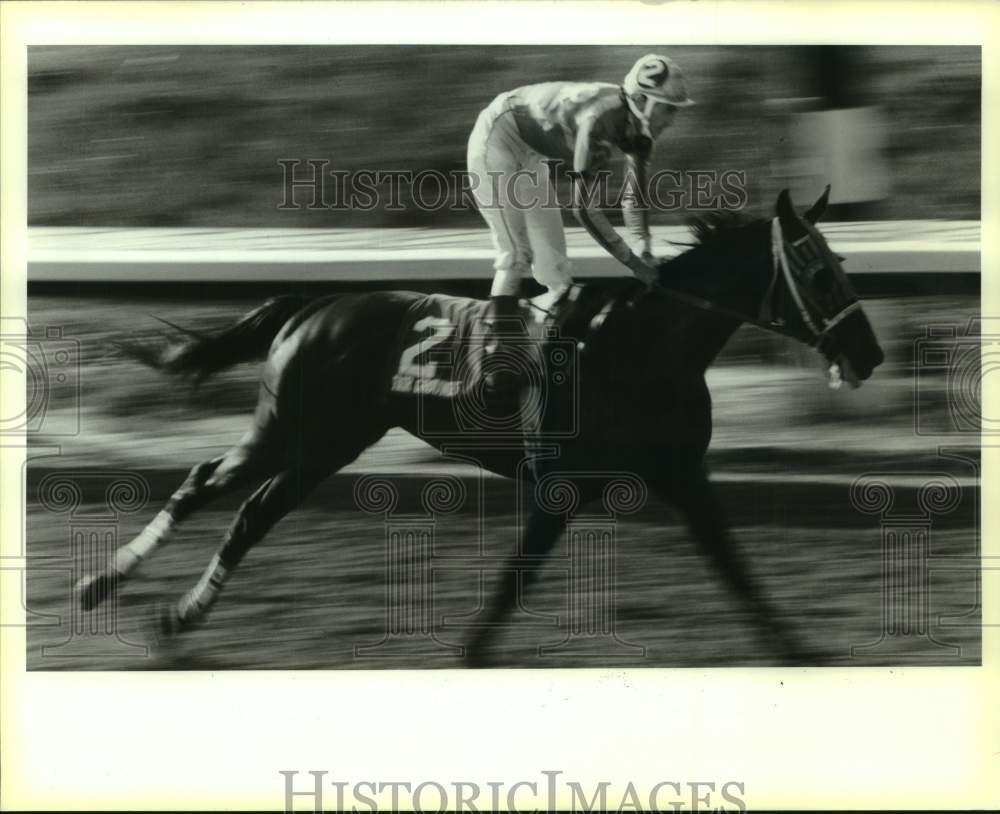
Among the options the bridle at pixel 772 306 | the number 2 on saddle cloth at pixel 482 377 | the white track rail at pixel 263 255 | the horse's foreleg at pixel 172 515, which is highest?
the white track rail at pixel 263 255

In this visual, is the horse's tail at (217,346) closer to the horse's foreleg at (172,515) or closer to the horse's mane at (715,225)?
the horse's foreleg at (172,515)

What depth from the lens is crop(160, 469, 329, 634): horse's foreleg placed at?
16.4 ft

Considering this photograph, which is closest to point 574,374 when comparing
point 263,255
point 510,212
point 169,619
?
point 510,212

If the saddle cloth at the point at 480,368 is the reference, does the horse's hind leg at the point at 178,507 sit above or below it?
below

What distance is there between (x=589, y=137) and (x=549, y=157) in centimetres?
19

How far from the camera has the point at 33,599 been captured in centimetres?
500

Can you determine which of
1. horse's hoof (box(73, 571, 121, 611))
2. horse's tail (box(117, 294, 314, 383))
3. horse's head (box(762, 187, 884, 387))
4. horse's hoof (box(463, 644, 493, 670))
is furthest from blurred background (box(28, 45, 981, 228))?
horse's hoof (box(463, 644, 493, 670))

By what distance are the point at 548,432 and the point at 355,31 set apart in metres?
1.85

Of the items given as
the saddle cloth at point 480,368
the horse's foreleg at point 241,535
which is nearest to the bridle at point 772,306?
the saddle cloth at point 480,368

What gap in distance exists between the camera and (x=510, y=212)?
4.96 meters

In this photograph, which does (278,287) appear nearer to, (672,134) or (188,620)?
(188,620)

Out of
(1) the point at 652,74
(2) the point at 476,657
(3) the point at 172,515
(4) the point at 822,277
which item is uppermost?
(1) the point at 652,74

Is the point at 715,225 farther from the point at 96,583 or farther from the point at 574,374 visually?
the point at 96,583

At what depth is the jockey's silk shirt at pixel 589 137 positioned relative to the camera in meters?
4.95
